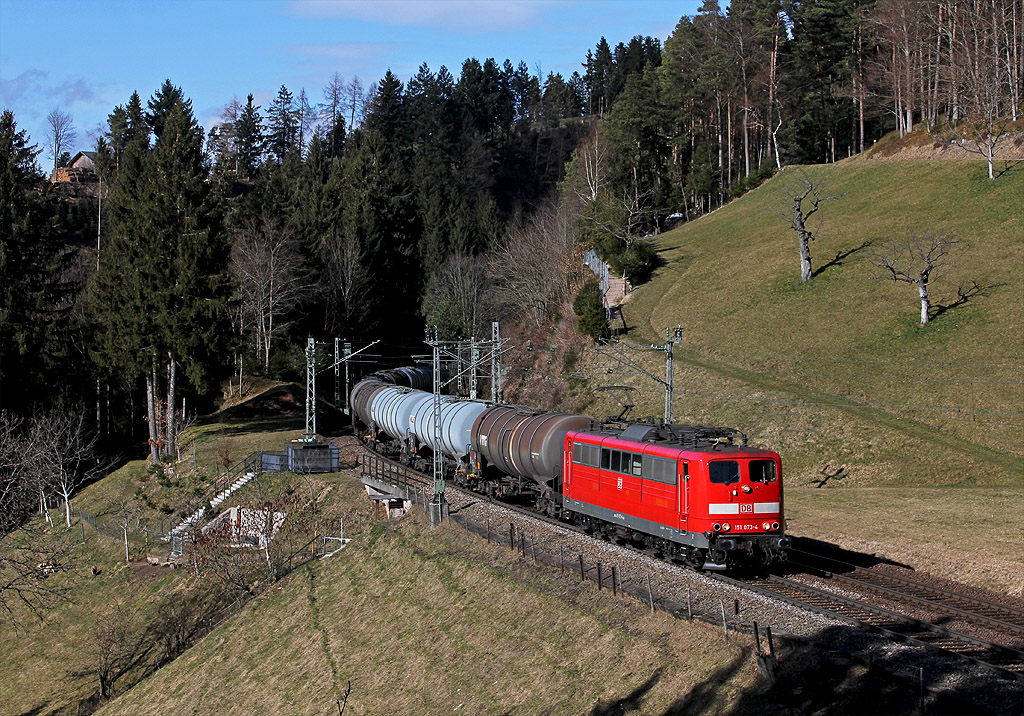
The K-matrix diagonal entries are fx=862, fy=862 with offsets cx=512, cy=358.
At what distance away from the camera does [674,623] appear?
57.3ft

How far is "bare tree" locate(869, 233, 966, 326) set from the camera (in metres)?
51.9

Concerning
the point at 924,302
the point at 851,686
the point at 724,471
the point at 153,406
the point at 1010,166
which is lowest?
the point at 851,686

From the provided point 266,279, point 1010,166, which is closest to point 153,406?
→ point 266,279

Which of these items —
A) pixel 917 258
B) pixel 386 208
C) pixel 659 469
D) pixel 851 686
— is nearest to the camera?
pixel 851 686

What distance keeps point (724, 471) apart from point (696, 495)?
88cm

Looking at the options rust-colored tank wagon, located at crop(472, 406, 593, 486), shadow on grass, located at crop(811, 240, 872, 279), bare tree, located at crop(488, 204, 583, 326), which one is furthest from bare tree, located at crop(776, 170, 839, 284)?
rust-colored tank wagon, located at crop(472, 406, 593, 486)

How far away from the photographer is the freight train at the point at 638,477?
20.4 metres

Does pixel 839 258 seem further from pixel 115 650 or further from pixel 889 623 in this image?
pixel 115 650

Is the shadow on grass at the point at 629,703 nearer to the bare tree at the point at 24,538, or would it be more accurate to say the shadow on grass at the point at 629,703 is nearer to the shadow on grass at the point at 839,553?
the shadow on grass at the point at 839,553

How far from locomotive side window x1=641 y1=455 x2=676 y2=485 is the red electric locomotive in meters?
0.02

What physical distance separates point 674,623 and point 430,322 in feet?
206

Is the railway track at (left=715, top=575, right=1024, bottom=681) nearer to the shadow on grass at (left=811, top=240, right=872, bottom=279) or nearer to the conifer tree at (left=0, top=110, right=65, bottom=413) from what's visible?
the shadow on grass at (left=811, top=240, right=872, bottom=279)

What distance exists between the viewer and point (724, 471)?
66.9ft

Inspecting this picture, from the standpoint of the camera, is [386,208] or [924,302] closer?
[924,302]
